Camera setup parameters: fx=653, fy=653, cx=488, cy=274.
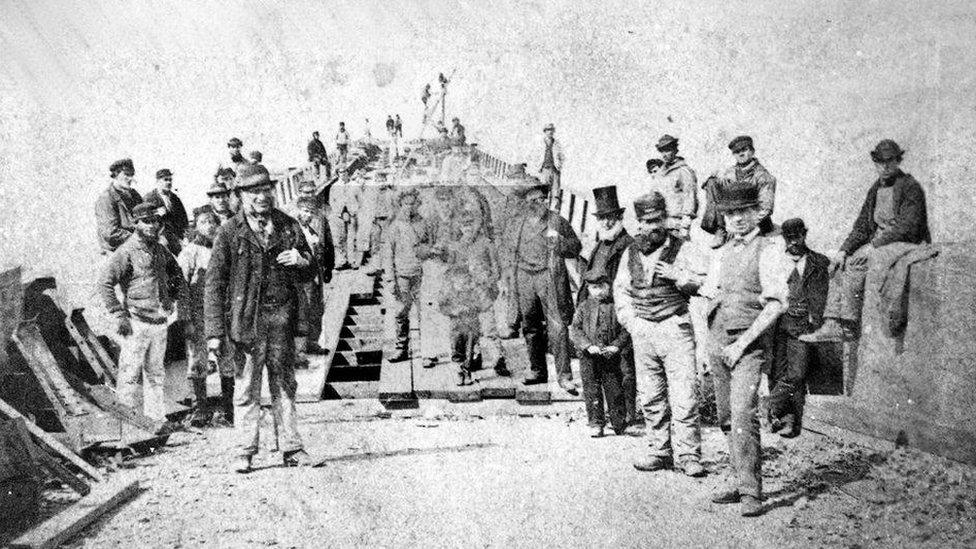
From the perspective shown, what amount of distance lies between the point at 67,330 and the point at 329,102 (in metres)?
3.26

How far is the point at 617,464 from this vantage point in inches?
182

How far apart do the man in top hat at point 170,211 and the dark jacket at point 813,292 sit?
545 centimetres

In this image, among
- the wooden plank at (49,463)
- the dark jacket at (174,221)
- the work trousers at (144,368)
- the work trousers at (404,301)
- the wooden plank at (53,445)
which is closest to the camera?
the wooden plank at (49,463)

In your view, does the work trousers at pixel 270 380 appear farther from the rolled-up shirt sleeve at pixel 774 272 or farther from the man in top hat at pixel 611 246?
the rolled-up shirt sleeve at pixel 774 272

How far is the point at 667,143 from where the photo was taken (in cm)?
571

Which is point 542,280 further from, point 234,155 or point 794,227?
point 234,155

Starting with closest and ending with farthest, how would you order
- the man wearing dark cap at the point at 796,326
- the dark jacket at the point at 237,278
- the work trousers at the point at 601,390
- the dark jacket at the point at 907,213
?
1. the dark jacket at the point at 237,278
2. the man wearing dark cap at the point at 796,326
3. the work trousers at the point at 601,390
4. the dark jacket at the point at 907,213

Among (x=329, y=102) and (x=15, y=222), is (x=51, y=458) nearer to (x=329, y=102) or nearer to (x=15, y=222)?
(x=15, y=222)

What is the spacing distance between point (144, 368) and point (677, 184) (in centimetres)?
496

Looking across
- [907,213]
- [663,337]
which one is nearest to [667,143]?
[907,213]

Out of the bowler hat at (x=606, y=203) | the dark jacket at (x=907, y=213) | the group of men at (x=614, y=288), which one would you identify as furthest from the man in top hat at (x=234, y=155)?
the dark jacket at (x=907, y=213)

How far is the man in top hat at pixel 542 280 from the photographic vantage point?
6121 mm

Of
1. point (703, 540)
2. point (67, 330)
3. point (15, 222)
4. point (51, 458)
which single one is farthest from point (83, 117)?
point (703, 540)

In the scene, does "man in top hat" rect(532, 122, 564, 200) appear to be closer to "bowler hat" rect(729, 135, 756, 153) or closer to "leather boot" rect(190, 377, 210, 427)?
"bowler hat" rect(729, 135, 756, 153)
